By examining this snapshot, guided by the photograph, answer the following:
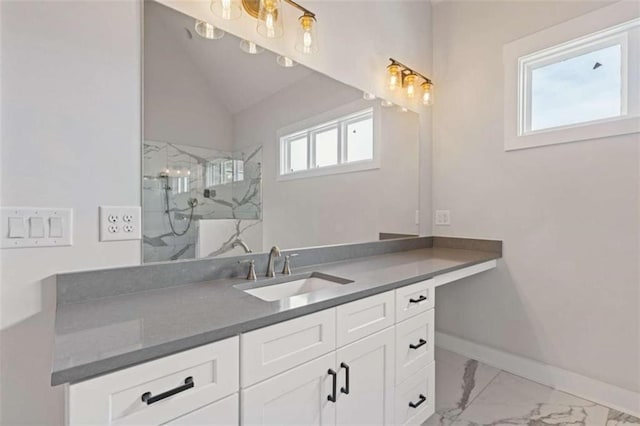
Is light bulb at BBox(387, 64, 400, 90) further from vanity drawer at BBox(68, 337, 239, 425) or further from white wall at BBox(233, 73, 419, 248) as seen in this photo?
vanity drawer at BBox(68, 337, 239, 425)

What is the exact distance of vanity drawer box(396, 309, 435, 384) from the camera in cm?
141

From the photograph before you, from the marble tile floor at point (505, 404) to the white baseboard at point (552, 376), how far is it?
45mm

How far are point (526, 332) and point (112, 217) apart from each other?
8.11 ft

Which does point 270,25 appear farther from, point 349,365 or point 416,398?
point 416,398

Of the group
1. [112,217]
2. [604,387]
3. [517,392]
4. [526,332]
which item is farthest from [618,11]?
[112,217]

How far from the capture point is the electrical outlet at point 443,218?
2527mm

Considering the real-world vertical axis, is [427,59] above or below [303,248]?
above

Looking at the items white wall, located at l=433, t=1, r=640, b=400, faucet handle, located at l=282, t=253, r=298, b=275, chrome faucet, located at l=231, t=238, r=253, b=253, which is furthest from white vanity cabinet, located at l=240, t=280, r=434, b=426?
white wall, located at l=433, t=1, r=640, b=400

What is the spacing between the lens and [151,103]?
4.07 ft

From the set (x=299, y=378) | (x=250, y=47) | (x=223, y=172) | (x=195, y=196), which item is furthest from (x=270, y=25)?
(x=299, y=378)

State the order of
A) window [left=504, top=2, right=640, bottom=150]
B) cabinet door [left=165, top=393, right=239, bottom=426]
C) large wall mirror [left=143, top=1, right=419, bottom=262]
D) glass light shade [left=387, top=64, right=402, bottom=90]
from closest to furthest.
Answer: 1. cabinet door [left=165, top=393, right=239, bottom=426]
2. large wall mirror [left=143, top=1, right=419, bottom=262]
3. window [left=504, top=2, right=640, bottom=150]
4. glass light shade [left=387, top=64, right=402, bottom=90]

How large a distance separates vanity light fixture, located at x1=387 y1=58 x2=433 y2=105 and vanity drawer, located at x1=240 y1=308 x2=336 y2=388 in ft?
5.74

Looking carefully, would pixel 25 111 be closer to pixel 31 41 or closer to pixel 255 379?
pixel 31 41

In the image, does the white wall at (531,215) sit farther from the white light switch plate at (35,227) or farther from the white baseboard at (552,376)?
the white light switch plate at (35,227)
